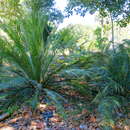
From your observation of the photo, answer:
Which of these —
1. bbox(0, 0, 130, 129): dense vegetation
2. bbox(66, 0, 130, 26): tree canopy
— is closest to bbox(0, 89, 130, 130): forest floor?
bbox(0, 0, 130, 129): dense vegetation

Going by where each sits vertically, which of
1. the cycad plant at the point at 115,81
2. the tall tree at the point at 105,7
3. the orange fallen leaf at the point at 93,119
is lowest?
Result: the orange fallen leaf at the point at 93,119

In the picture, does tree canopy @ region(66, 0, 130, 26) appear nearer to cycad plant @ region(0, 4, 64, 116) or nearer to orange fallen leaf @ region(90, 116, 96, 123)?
cycad plant @ region(0, 4, 64, 116)

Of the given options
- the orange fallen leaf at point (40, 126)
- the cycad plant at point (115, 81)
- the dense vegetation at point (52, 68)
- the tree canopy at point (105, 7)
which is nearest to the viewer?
the orange fallen leaf at point (40, 126)

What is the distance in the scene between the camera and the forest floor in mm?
2066

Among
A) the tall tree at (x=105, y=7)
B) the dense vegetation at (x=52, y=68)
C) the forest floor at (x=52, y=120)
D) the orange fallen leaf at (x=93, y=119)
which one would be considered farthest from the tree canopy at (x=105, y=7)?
the orange fallen leaf at (x=93, y=119)

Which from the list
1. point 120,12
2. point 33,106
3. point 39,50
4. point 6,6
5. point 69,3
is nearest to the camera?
point 33,106

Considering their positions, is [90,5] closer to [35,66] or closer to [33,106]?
[35,66]

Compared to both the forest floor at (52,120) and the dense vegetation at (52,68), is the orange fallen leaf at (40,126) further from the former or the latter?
the dense vegetation at (52,68)

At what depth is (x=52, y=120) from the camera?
218 centimetres

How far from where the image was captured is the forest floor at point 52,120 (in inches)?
81.4

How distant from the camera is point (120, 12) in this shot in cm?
441

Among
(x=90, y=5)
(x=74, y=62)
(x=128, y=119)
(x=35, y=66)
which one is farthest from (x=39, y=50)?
(x=90, y=5)

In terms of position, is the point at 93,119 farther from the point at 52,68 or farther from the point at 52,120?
the point at 52,68

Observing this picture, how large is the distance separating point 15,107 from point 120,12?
3.23 metres
